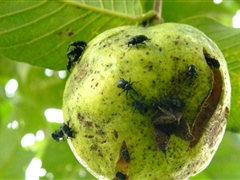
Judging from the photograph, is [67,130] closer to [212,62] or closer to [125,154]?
[125,154]

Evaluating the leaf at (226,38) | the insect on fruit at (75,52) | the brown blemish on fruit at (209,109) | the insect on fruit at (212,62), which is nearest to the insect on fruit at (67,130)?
the insect on fruit at (75,52)

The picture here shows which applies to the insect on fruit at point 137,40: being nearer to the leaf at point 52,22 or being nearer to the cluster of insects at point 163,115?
the cluster of insects at point 163,115

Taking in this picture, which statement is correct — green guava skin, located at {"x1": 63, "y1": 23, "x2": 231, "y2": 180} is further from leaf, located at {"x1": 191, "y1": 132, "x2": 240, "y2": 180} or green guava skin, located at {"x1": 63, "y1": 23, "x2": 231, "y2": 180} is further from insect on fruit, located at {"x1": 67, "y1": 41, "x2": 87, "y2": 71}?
leaf, located at {"x1": 191, "y1": 132, "x2": 240, "y2": 180}

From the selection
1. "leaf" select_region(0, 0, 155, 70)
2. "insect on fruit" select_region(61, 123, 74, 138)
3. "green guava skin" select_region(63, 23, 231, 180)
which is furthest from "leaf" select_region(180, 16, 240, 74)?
"insect on fruit" select_region(61, 123, 74, 138)

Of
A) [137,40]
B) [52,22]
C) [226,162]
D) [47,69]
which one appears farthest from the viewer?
[226,162]

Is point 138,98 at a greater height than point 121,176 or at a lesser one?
greater

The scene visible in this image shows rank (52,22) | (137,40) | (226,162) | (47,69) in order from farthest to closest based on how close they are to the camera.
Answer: (226,162)
(47,69)
(52,22)
(137,40)

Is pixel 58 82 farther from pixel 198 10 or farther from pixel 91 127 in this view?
A: pixel 91 127

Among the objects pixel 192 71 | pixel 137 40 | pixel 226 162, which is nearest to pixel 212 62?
pixel 192 71

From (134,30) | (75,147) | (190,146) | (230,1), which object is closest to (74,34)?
(134,30)
